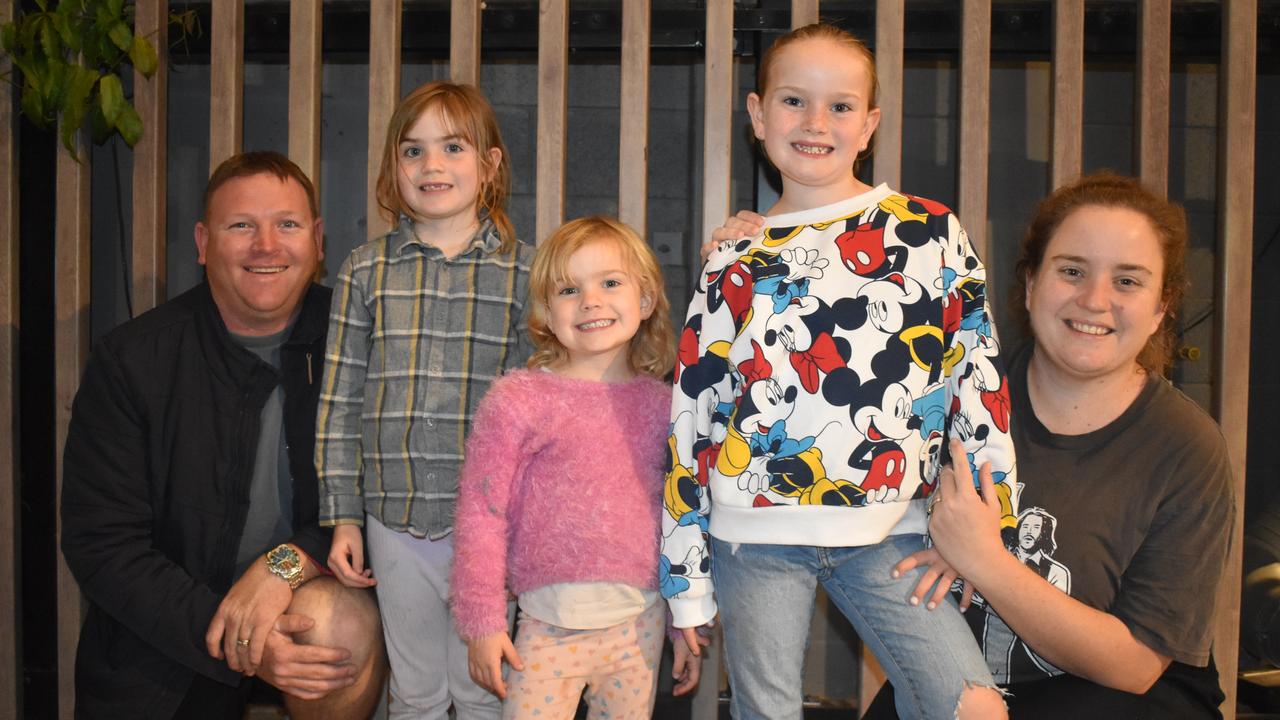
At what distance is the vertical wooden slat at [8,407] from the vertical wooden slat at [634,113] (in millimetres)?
1611

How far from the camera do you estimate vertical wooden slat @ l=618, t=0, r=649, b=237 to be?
7.72 feet

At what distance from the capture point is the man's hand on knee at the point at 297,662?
76.0 inches

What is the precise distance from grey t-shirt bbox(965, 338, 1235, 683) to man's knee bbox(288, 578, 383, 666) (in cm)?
127

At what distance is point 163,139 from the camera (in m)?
2.54

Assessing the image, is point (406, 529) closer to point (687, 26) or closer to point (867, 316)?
point (867, 316)

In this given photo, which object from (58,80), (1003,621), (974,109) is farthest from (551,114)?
(1003,621)

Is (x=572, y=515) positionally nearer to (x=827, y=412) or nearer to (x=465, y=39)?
(x=827, y=412)

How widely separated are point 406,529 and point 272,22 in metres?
1.85

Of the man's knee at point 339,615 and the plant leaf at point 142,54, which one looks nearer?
the man's knee at point 339,615

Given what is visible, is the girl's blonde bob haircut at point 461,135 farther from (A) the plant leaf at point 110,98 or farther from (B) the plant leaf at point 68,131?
(B) the plant leaf at point 68,131

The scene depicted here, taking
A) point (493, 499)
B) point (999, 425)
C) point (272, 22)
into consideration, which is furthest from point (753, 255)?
point (272, 22)

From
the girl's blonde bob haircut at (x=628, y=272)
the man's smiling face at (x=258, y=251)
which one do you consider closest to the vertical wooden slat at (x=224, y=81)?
the man's smiling face at (x=258, y=251)

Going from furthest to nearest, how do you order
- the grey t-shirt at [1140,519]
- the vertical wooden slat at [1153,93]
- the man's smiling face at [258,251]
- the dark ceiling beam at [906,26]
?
the dark ceiling beam at [906,26] → the vertical wooden slat at [1153,93] → the man's smiling face at [258,251] → the grey t-shirt at [1140,519]

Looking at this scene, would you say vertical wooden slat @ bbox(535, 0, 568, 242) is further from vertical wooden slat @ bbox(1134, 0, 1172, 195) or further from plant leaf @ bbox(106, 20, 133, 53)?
vertical wooden slat @ bbox(1134, 0, 1172, 195)
